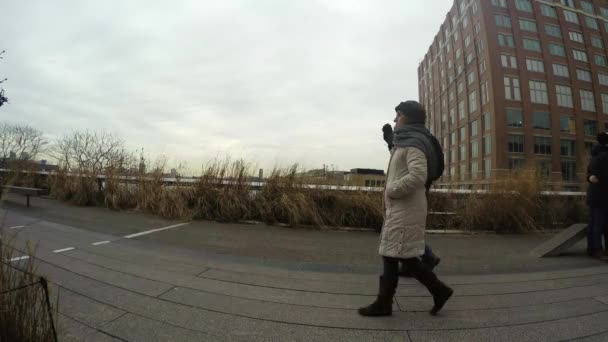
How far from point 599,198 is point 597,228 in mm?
449

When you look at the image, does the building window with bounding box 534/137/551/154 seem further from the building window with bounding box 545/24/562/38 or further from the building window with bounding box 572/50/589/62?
the building window with bounding box 545/24/562/38

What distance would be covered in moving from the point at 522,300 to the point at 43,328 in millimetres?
3550

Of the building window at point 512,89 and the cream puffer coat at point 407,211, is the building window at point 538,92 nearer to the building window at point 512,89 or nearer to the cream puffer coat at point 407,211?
the building window at point 512,89

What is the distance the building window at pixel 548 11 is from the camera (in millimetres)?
40438

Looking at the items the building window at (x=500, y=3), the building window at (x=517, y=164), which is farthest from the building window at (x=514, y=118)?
the building window at (x=500, y=3)

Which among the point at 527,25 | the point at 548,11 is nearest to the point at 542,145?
the point at 527,25

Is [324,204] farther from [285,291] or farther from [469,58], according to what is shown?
[469,58]

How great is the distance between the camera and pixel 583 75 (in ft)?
130

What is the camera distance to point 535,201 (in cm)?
618

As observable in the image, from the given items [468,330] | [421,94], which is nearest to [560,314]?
[468,330]

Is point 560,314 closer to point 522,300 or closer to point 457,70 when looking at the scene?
point 522,300

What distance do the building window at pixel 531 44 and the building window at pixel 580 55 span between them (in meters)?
6.18

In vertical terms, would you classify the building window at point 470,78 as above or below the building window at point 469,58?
below

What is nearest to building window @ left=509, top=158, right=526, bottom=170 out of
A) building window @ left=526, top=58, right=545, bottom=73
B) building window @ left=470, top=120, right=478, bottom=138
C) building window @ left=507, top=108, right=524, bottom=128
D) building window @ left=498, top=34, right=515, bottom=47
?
building window @ left=507, top=108, right=524, bottom=128
